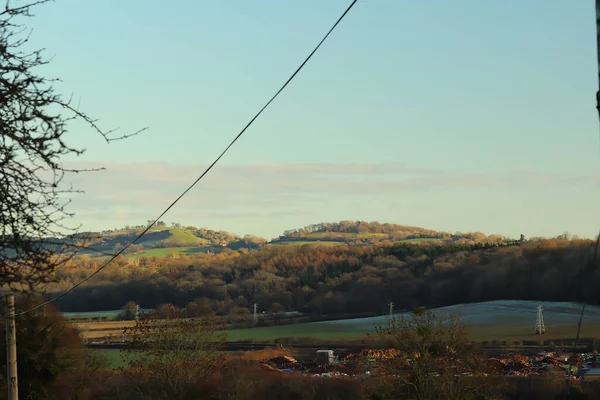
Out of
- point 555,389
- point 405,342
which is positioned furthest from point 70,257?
point 555,389

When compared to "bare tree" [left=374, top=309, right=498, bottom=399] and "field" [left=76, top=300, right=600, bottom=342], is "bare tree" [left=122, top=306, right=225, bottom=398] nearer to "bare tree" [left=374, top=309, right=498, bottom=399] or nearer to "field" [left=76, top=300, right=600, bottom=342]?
"bare tree" [left=374, top=309, right=498, bottom=399]

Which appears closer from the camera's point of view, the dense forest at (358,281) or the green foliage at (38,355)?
the green foliage at (38,355)

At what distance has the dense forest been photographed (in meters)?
152

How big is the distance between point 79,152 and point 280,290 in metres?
167

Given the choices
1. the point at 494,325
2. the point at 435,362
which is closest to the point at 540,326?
the point at 494,325

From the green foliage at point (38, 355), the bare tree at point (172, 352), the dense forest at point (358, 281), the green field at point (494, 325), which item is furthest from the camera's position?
the dense forest at point (358, 281)

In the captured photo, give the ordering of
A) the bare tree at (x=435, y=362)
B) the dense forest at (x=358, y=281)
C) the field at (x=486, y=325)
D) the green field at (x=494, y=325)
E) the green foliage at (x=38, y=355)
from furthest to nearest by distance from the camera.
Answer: the dense forest at (x=358, y=281)
the field at (x=486, y=325)
the green field at (x=494, y=325)
the bare tree at (x=435, y=362)
the green foliage at (x=38, y=355)

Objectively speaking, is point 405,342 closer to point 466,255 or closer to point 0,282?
point 0,282

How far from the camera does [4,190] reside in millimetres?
6430

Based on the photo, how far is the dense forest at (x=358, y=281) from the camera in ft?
499

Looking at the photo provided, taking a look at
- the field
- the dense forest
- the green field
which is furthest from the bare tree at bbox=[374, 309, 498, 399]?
the dense forest

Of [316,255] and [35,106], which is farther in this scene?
[316,255]

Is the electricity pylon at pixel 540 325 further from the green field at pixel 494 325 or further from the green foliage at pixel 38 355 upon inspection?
the green foliage at pixel 38 355

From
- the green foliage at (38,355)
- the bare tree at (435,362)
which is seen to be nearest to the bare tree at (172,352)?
the green foliage at (38,355)
